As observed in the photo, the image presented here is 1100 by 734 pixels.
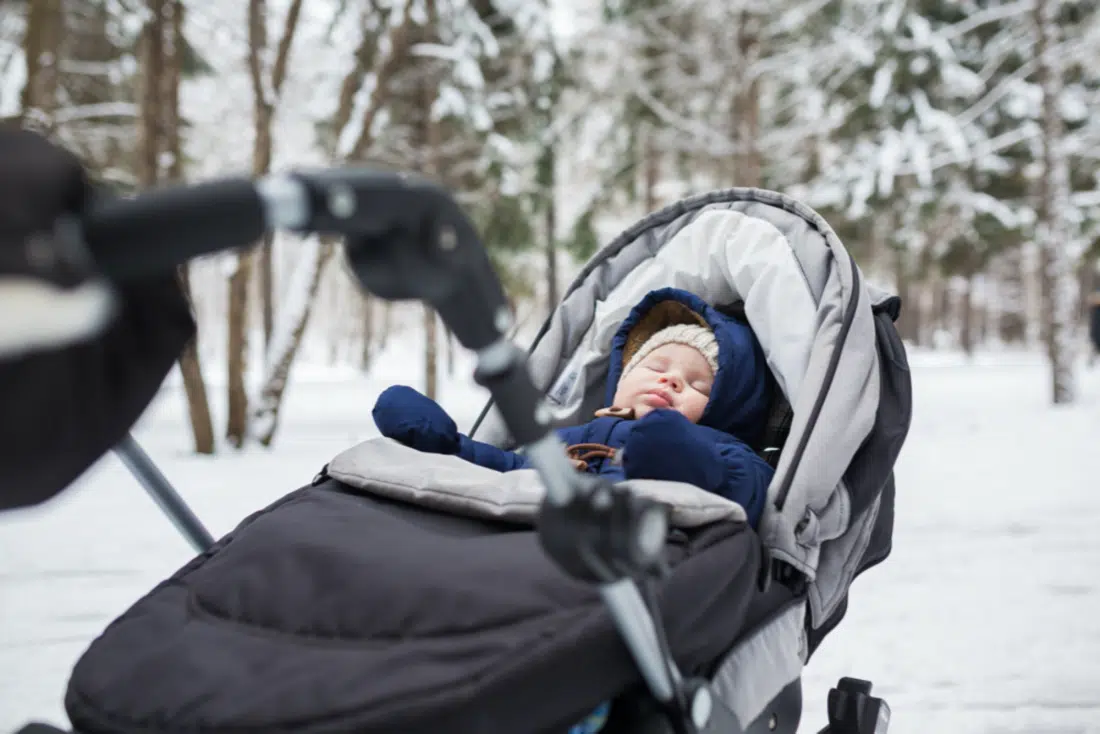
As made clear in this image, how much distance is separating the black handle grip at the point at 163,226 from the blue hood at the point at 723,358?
1511 millimetres

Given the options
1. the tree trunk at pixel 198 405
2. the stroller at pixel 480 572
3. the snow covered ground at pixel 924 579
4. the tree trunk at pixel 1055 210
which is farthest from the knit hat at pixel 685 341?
the tree trunk at pixel 1055 210

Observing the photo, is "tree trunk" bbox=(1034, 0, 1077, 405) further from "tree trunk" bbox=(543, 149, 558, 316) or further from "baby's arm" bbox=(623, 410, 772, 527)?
"baby's arm" bbox=(623, 410, 772, 527)

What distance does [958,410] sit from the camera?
9.09 m

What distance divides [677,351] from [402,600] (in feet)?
4.02

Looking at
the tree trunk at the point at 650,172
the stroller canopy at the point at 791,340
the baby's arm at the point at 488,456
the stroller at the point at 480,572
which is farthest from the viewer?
the tree trunk at the point at 650,172

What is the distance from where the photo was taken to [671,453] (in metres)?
1.48

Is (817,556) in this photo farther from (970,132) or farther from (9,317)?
(970,132)

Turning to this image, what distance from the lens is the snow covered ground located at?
7.22 feet

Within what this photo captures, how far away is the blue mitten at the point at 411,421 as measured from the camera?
1.71 meters

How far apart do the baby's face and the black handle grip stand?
4.81 ft

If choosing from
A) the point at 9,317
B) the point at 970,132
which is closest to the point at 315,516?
the point at 9,317

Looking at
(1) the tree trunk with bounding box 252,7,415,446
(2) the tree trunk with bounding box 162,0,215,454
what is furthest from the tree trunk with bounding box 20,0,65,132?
(1) the tree trunk with bounding box 252,7,415,446

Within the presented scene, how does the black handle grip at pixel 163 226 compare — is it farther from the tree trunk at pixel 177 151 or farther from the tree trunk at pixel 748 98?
the tree trunk at pixel 748 98

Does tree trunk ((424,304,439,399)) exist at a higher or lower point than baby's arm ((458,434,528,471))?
lower
